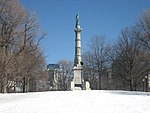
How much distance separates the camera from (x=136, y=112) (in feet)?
48.2

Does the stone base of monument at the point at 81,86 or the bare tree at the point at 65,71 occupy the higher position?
the bare tree at the point at 65,71

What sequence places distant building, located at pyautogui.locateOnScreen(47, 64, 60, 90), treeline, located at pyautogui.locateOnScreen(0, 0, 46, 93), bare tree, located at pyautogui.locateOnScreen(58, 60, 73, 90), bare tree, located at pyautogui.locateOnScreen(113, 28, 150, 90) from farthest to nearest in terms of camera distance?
distant building, located at pyautogui.locateOnScreen(47, 64, 60, 90) < bare tree, located at pyautogui.locateOnScreen(58, 60, 73, 90) < bare tree, located at pyautogui.locateOnScreen(113, 28, 150, 90) < treeline, located at pyautogui.locateOnScreen(0, 0, 46, 93)

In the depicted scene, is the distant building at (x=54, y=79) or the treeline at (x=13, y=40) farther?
the distant building at (x=54, y=79)

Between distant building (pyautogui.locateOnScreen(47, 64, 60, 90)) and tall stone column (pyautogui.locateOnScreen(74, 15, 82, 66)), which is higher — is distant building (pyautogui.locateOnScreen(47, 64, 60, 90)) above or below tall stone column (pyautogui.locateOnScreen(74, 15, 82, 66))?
below


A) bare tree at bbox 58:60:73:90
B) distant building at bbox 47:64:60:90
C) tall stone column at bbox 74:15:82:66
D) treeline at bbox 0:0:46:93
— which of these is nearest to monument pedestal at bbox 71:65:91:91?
tall stone column at bbox 74:15:82:66

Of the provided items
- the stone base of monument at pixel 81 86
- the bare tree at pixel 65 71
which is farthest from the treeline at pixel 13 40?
the bare tree at pixel 65 71

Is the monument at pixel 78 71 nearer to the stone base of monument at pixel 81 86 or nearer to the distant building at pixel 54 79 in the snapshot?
the stone base of monument at pixel 81 86

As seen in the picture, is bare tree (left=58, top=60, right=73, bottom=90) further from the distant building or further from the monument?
the monument

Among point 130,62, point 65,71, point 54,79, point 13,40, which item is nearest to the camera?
point 13,40

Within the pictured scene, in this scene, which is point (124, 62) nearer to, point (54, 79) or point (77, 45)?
point (77, 45)

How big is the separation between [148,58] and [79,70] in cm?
1174

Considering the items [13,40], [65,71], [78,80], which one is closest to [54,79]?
[65,71]

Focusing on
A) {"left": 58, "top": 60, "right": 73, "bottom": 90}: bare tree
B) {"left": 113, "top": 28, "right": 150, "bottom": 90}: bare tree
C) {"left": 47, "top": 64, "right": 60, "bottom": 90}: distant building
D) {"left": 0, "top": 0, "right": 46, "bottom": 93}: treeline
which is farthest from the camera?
{"left": 47, "top": 64, "right": 60, "bottom": 90}: distant building

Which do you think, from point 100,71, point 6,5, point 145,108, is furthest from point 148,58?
point 145,108
